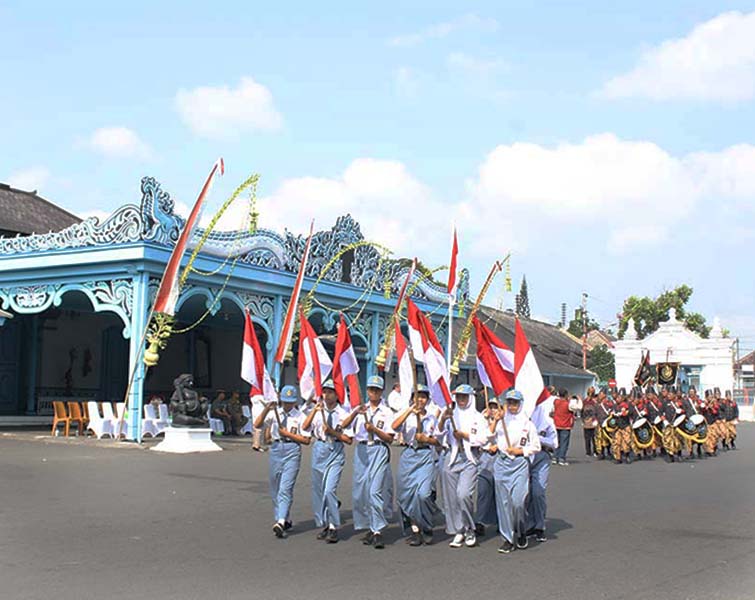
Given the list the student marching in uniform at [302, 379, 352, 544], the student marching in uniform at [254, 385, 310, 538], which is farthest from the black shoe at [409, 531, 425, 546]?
the student marching in uniform at [254, 385, 310, 538]

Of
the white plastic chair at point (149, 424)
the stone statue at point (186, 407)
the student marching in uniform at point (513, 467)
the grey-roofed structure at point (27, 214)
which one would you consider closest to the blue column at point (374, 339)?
the white plastic chair at point (149, 424)

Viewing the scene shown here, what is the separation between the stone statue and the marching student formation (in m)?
10.00

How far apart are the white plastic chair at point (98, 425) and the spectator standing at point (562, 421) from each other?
10.3 metres

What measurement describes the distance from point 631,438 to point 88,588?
15.1 m

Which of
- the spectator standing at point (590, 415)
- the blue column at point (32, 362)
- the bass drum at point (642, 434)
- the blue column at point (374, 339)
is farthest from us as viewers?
the blue column at point (32, 362)

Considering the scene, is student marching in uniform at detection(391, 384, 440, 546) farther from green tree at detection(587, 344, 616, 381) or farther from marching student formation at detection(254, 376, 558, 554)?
green tree at detection(587, 344, 616, 381)

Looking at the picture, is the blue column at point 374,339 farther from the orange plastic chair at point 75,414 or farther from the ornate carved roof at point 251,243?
the orange plastic chair at point 75,414

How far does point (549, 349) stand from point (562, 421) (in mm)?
37417

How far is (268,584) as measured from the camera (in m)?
7.10

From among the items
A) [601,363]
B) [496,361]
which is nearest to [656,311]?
[601,363]

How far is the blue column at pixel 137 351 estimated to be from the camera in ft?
66.6

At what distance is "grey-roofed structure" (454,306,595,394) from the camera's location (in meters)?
47.4

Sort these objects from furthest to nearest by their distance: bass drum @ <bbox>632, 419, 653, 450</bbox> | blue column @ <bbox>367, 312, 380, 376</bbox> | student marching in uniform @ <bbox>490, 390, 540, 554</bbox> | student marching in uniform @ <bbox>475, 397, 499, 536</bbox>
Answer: blue column @ <bbox>367, 312, 380, 376</bbox> → bass drum @ <bbox>632, 419, 653, 450</bbox> → student marching in uniform @ <bbox>475, 397, 499, 536</bbox> → student marching in uniform @ <bbox>490, 390, 540, 554</bbox>

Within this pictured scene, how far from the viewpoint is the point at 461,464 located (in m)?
9.30
